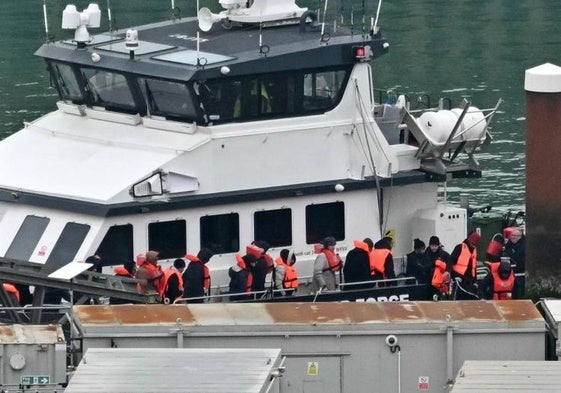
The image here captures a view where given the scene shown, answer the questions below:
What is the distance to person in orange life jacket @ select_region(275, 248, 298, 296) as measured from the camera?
19.6m

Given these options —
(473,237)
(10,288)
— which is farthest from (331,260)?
(10,288)

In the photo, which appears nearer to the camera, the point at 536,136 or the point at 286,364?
the point at 286,364

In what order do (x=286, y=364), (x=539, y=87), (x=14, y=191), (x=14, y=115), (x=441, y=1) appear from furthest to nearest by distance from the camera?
(x=441, y=1) → (x=14, y=115) → (x=539, y=87) → (x=14, y=191) → (x=286, y=364)

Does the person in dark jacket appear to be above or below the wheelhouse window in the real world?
below

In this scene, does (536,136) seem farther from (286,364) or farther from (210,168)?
(286,364)

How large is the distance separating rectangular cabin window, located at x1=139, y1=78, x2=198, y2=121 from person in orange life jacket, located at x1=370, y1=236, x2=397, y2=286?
2356mm

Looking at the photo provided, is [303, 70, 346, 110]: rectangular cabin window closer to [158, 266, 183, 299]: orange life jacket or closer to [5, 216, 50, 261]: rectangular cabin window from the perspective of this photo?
[158, 266, 183, 299]: orange life jacket

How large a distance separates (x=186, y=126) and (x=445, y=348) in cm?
418

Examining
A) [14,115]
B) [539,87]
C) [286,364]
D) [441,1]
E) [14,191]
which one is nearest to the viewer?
[286,364]

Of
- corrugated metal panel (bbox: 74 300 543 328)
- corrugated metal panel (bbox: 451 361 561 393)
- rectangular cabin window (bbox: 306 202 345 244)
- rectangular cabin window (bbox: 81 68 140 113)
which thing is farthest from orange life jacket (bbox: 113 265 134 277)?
corrugated metal panel (bbox: 451 361 561 393)

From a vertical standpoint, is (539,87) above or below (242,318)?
above

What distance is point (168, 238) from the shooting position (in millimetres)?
19719

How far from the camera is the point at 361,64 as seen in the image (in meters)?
20.5

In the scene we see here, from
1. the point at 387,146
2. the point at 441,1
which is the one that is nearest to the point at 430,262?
the point at 387,146
